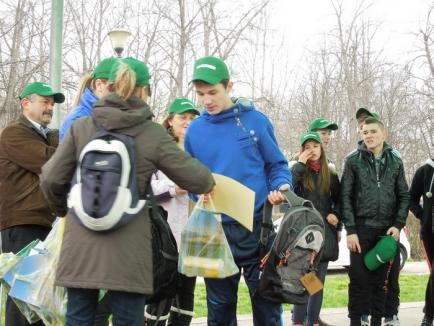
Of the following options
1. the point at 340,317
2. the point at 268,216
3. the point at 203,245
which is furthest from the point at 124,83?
the point at 340,317

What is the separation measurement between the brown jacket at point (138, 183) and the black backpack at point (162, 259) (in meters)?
0.35

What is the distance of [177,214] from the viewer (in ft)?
15.7

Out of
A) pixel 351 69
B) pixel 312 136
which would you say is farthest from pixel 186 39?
pixel 312 136

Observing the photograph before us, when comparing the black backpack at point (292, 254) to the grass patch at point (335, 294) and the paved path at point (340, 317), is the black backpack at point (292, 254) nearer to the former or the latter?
the paved path at point (340, 317)

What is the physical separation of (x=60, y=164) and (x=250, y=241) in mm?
1345

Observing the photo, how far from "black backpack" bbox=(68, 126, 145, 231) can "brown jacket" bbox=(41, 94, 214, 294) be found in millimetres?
57

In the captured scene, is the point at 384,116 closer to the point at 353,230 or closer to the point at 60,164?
the point at 353,230

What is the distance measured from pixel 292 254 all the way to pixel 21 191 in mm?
2160

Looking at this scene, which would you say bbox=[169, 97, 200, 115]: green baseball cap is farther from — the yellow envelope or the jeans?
the jeans

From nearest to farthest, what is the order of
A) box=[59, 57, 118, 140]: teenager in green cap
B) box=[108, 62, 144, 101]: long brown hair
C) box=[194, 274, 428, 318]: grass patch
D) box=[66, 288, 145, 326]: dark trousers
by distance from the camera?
box=[66, 288, 145, 326]: dark trousers → box=[108, 62, 144, 101]: long brown hair → box=[59, 57, 118, 140]: teenager in green cap → box=[194, 274, 428, 318]: grass patch

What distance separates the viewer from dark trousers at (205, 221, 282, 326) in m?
3.66

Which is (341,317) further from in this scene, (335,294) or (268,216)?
(268,216)

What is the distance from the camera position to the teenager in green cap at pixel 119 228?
9.42ft

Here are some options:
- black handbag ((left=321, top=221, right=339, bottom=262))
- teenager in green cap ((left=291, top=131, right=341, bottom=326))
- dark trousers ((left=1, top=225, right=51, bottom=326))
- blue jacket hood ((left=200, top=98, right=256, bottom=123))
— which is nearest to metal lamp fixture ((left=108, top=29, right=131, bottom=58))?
teenager in green cap ((left=291, top=131, right=341, bottom=326))
